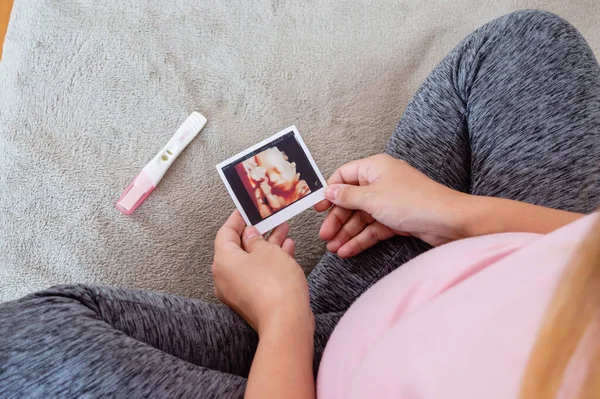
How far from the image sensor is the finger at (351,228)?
0.80 metres

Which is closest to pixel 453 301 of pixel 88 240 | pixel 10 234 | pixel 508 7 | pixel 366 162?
pixel 366 162

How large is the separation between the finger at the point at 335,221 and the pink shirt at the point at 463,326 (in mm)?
312

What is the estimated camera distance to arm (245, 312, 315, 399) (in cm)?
53

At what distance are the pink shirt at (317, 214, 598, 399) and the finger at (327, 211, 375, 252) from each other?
0.29 metres

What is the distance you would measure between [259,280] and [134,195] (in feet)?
1.15

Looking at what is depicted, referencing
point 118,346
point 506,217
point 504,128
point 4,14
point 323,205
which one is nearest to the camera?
point 118,346

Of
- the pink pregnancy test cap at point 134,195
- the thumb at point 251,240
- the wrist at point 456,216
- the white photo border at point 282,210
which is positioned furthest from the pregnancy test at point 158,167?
the wrist at point 456,216

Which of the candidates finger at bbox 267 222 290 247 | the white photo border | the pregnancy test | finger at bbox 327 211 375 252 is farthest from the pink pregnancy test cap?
finger at bbox 327 211 375 252

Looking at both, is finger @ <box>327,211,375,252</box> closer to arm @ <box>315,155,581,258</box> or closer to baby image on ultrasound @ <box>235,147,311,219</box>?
arm @ <box>315,155,581,258</box>

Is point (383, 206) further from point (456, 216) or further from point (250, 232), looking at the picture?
point (250, 232)

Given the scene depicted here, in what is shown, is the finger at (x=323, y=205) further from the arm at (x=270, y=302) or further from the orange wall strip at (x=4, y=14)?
the orange wall strip at (x=4, y=14)

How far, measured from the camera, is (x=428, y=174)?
0.79 metres

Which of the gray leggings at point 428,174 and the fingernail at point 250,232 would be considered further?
the fingernail at point 250,232

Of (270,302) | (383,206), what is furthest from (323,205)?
(270,302)
